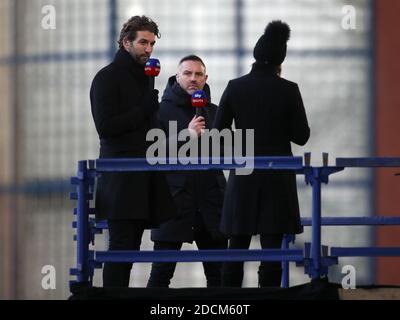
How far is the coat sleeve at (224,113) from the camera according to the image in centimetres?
586

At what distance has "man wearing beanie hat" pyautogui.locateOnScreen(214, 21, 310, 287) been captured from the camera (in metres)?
5.76

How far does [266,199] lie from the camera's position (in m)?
5.76

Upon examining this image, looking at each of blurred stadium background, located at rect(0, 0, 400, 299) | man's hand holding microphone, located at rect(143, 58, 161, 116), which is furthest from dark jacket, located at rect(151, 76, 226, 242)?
blurred stadium background, located at rect(0, 0, 400, 299)

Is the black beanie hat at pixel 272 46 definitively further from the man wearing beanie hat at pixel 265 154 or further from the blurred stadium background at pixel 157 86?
the blurred stadium background at pixel 157 86

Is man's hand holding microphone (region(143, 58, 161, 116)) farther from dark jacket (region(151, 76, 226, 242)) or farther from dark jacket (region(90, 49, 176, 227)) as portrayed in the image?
dark jacket (region(151, 76, 226, 242))

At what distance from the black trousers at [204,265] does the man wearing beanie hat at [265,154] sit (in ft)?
2.20

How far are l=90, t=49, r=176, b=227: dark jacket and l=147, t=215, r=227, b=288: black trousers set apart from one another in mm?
713

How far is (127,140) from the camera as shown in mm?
5762

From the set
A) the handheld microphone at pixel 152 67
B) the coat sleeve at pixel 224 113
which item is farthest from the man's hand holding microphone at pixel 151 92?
the coat sleeve at pixel 224 113
